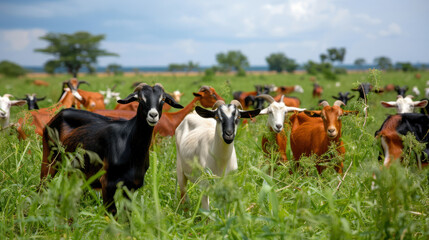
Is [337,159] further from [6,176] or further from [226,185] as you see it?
[6,176]

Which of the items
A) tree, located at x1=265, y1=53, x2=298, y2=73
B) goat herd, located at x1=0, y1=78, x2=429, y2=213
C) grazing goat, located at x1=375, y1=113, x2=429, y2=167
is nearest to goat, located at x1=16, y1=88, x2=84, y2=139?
goat herd, located at x1=0, y1=78, x2=429, y2=213

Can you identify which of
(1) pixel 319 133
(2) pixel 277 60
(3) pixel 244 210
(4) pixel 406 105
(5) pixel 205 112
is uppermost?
(2) pixel 277 60

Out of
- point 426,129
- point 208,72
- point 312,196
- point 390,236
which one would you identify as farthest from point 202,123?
point 208,72

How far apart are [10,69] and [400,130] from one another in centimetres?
5761

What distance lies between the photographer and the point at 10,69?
171ft

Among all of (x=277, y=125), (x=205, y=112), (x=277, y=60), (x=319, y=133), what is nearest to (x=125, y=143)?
(x=205, y=112)

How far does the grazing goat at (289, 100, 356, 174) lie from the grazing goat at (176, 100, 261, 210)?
1144 millimetres

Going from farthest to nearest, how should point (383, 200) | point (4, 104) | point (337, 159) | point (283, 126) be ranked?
point (4, 104), point (283, 126), point (337, 159), point (383, 200)

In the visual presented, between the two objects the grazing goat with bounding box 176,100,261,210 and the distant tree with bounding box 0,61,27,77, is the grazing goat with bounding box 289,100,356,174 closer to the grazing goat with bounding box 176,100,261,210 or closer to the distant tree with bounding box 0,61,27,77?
the grazing goat with bounding box 176,100,261,210

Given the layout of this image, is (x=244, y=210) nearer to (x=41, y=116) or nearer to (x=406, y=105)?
(x=406, y=105)

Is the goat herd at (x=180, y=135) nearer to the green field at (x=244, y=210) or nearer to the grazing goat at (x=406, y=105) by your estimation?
the green field at (x=244, y=210)

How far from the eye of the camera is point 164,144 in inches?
252

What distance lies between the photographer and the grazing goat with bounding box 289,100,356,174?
4750 mm

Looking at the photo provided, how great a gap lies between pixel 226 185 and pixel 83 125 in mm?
2393
